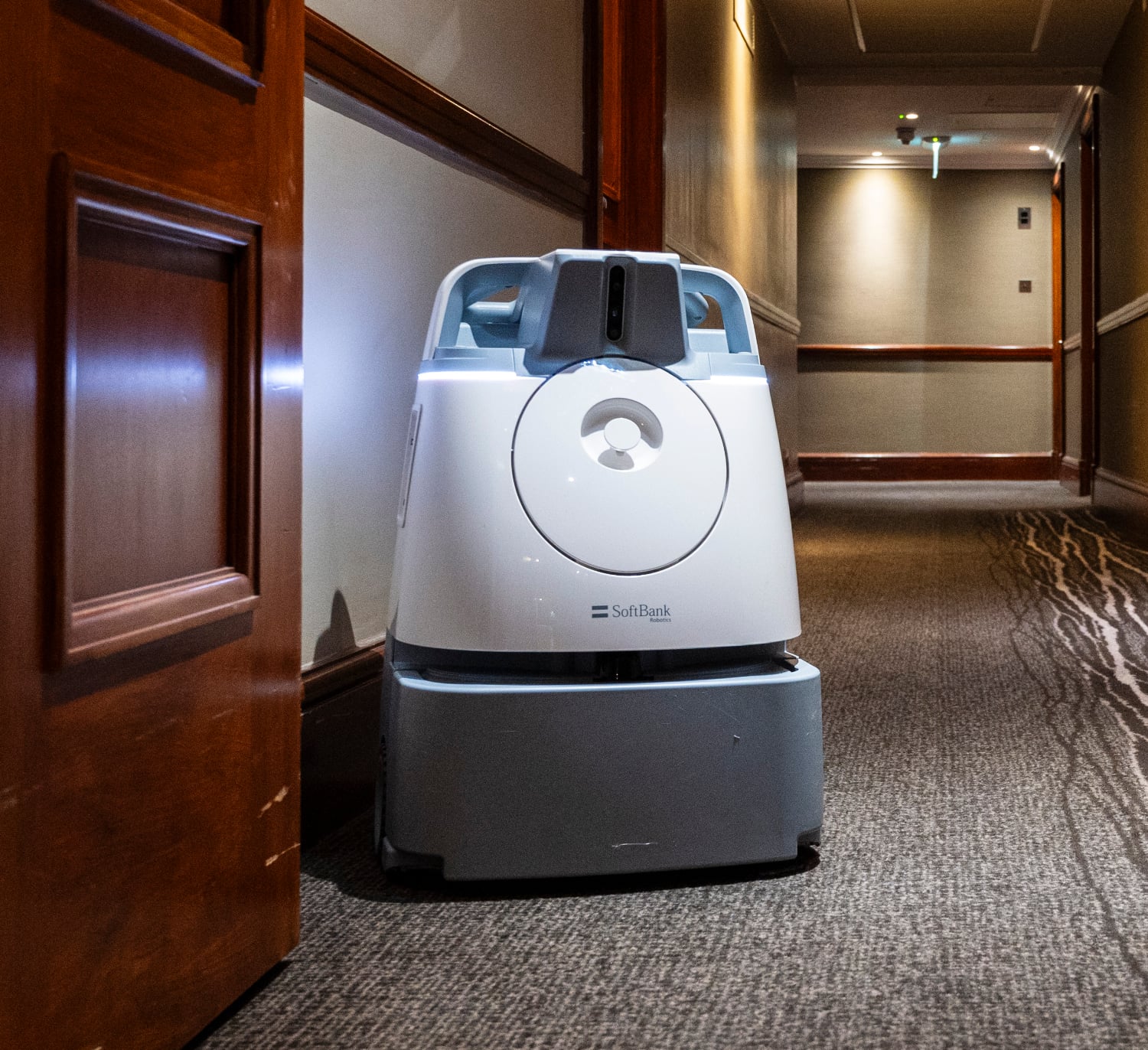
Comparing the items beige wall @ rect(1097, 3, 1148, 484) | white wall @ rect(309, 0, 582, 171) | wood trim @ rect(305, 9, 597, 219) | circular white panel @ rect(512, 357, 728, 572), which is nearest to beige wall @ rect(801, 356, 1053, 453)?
beige wall @ rect(1097, 3, 1148, 484)

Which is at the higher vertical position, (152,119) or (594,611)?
(152,119)

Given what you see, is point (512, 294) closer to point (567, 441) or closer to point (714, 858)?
point (567, 441)

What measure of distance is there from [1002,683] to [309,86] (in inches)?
58.7

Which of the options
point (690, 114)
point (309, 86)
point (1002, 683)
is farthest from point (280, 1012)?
point (690, 114)

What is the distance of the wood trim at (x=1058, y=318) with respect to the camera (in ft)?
28.0

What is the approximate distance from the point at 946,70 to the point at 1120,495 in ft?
8.39

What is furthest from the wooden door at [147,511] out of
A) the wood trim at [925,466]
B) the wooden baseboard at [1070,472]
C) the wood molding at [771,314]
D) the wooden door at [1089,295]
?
the wood trim at [925,466]

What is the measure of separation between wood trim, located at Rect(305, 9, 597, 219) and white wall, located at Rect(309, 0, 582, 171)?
0.11ft

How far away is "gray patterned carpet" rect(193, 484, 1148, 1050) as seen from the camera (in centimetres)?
93

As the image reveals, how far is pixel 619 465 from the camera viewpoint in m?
1.21

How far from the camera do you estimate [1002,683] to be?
7.14 feet

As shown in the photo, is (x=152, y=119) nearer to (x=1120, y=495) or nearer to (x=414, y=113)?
(x=414, y=113)

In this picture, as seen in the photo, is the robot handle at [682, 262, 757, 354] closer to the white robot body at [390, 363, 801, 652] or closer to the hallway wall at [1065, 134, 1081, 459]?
the white robot body at [390, 363, 801, 652]

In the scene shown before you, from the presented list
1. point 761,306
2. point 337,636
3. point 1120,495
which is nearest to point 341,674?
point 337,636
